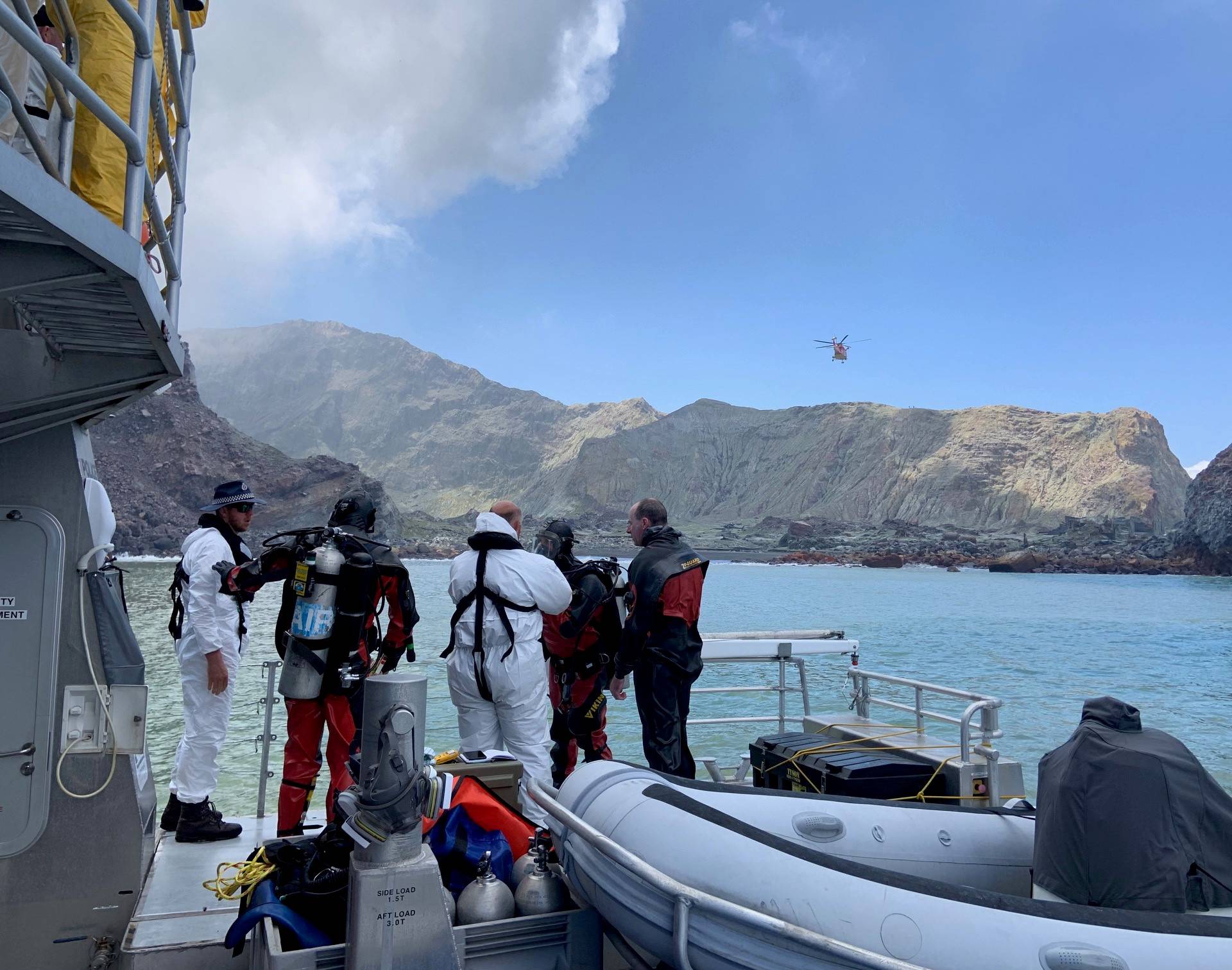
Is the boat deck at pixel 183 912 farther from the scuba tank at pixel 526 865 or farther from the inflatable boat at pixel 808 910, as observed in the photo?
the inflatable boat at pixel 808 910

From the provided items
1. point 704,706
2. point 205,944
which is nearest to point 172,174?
point 205,944

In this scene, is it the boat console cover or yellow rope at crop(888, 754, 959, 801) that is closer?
the boat console cover

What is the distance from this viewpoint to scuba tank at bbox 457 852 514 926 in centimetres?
235

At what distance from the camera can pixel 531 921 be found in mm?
2391

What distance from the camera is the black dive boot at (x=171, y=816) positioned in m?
3.91

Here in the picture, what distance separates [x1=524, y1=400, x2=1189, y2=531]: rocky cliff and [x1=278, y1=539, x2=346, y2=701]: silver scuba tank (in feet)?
501

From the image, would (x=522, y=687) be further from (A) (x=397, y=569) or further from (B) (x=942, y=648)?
(B) (x=942, y=648)

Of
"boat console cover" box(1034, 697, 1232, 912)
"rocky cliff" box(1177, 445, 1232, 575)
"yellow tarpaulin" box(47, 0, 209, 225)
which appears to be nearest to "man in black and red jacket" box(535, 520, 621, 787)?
"boat console cover" box(1034, 697, 1232, 912)

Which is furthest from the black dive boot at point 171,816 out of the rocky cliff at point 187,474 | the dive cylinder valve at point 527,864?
the rocky cliff at point 187,474

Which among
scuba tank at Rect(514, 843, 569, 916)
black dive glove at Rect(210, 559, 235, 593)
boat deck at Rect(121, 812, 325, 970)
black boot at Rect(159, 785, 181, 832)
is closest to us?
scuba tank at Rect(514, 843, 569, 916)

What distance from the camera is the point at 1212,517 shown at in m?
84.4

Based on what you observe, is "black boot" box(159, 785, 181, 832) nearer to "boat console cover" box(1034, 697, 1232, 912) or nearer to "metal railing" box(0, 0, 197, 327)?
"metal railing" box(0, 0, 197, 327)

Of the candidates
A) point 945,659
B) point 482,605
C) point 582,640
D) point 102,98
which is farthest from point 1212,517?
point 102,98

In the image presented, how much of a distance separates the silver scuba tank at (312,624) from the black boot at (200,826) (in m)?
0.79
